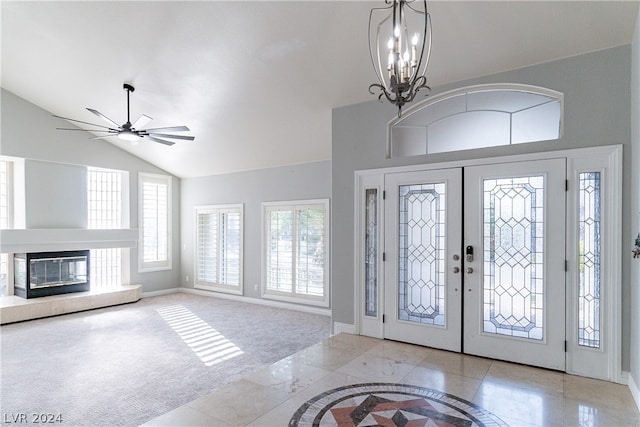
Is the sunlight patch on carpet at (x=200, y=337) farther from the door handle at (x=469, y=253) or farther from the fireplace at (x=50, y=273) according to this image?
the door handle at (x=469, y=253)

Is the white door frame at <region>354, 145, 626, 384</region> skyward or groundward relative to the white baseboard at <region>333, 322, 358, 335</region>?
skyward

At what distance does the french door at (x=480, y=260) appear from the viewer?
11.6ft

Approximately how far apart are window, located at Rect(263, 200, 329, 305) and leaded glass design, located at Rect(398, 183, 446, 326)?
222 cm

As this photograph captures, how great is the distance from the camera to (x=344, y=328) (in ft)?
15.7

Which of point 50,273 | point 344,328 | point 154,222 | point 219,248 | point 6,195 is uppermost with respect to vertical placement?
point 6,195

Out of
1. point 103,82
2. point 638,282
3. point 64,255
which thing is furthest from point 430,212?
point 64,255

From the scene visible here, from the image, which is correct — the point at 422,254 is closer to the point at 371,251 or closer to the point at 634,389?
the point at 371,251

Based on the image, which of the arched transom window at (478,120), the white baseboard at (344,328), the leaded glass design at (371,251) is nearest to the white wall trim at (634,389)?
the arched transom window at (478,120)

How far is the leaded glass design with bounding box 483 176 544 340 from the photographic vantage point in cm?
361

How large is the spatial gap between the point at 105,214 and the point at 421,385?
7.27m

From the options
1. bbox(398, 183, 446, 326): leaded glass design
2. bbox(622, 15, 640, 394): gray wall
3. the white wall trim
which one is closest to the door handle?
bbox(398, 183, 446, 326): leaded glass design

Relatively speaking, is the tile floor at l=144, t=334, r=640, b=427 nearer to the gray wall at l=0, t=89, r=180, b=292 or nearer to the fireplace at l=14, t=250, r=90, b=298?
the fireplace at l=14, t=250, r=90, b=298

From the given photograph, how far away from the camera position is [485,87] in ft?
12.8

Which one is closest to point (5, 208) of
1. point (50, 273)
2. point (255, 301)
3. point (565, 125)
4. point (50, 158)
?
point (50, 158)
